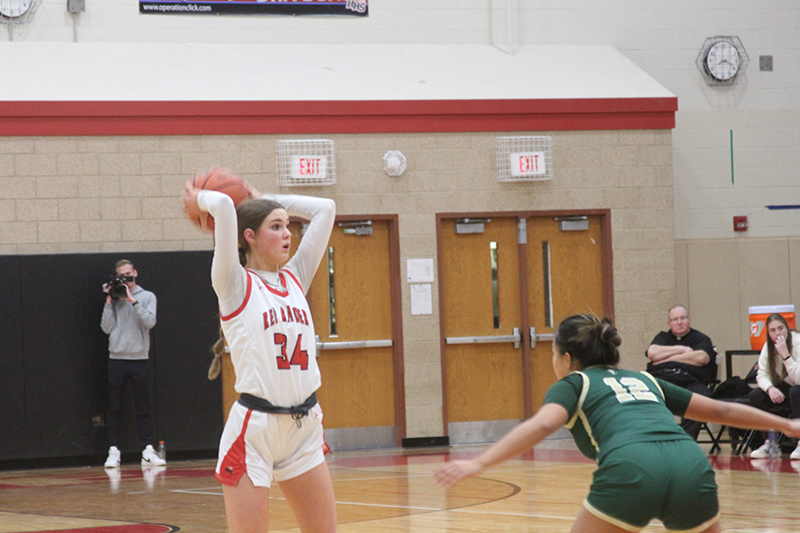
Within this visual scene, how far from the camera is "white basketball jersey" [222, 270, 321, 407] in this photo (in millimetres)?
2756

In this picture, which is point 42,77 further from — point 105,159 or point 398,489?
point 398,489

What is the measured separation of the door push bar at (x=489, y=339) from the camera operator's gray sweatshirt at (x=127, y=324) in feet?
8.73

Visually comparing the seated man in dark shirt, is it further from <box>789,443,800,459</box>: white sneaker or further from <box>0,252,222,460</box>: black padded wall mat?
<box>0,252,222,460</box>: black padded wall mat

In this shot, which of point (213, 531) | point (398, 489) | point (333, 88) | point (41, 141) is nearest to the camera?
point (213, 531)

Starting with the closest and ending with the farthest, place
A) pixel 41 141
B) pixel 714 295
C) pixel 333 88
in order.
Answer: pixel 41 141 < pixel 333 88 < pixel 714 295

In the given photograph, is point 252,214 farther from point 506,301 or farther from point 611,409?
point 506,301

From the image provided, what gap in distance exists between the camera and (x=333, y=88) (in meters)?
8.69

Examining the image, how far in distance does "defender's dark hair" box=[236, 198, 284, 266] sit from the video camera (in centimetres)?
517

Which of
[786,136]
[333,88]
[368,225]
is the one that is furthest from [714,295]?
[333,88]

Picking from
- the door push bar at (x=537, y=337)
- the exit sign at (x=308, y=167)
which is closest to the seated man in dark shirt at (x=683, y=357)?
the door push bar at (x=537, y=337)

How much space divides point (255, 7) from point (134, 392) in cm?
363

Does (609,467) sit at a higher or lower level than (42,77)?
lower

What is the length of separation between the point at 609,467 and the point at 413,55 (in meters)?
7.24

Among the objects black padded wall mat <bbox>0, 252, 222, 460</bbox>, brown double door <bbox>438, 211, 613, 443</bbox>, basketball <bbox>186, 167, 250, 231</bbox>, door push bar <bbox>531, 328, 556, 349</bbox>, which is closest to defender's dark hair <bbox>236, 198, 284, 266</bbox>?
basketball <bbox>186, 167, 250, 231</bbox>
